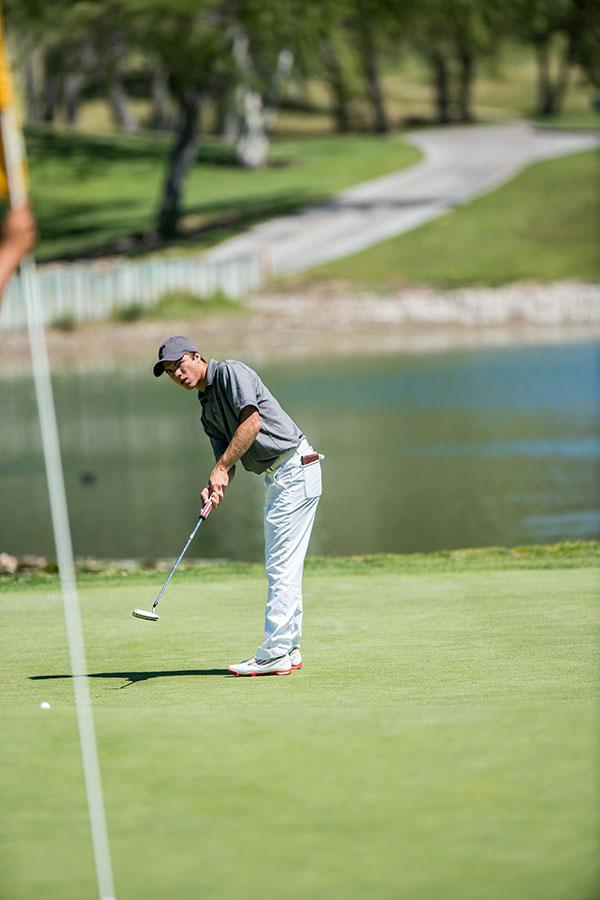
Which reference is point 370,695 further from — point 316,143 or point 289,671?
point 316,143

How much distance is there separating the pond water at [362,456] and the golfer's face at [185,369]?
379 inches

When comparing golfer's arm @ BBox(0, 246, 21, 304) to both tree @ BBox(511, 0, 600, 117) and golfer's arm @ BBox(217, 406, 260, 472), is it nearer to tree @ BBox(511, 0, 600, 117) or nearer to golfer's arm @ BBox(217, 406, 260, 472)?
golfer's arm @ BBox(217, 406, 260, 472)

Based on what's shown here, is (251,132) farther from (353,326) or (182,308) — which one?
(353,326)

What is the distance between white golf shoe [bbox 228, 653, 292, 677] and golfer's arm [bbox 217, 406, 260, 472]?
1006mm

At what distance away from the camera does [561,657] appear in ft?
26.5

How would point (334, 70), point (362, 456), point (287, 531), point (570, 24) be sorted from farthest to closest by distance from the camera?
point (570, 24) → point (334, 70) → point (362, 456) → point (287, 531)

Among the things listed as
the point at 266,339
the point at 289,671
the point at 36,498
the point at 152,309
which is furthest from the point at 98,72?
the point at 289,671

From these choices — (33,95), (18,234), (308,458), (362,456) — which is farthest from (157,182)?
(18,234)

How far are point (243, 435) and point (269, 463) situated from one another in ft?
1.15

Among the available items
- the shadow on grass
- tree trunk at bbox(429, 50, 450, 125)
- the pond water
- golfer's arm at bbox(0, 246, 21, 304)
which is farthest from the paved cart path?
golfer's arm at bbox(0, 246, 21, 304)

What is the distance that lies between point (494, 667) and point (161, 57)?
38.5m

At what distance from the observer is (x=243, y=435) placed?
802cm

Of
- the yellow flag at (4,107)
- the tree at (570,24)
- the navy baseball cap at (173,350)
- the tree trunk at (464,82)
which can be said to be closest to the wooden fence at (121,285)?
the tree at (570,24)

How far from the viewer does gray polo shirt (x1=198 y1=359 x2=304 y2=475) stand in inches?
315
